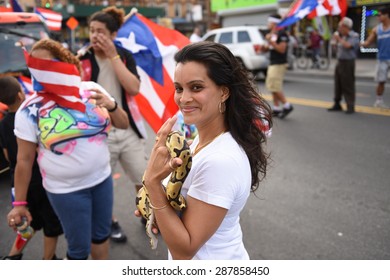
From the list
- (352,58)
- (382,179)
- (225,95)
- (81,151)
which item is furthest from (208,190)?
(352,58)

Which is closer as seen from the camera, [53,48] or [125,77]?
[53,48]

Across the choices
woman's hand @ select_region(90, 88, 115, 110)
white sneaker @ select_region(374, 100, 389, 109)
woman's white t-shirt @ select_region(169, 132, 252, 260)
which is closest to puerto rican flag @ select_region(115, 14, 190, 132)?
woman's hand @ select_region(90, 88, 115, 110)

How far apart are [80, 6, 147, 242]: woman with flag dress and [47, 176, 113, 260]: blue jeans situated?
641mm

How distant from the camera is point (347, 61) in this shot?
23.3 ft

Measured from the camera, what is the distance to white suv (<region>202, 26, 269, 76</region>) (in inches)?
501

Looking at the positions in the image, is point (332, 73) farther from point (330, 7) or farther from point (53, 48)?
point (53, 48)

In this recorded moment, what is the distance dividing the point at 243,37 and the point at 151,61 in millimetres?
10413

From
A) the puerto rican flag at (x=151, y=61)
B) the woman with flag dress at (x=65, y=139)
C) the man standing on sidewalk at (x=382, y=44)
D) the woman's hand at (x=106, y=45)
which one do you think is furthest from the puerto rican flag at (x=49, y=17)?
the man standing on sidewalk at (x=382, y=44)

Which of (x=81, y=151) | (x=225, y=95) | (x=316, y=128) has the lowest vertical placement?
(x=316, y=128)

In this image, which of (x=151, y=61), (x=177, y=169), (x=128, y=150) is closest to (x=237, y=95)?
(x=177, y=169)

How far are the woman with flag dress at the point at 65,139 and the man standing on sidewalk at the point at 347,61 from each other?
19.4 ft

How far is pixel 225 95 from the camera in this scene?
4.66 ft

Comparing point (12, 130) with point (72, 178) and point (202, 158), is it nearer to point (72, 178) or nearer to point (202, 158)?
point (72, 178)

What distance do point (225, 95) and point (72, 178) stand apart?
3.89 feet
